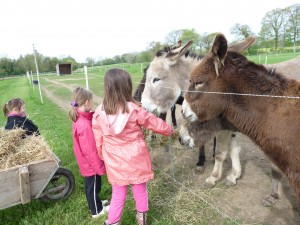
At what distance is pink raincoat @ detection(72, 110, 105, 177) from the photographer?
9.47ft

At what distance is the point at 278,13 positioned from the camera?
4841cm

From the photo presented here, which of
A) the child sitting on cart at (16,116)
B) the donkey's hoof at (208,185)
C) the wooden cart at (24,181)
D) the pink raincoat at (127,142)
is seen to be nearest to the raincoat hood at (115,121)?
the pink raincoat at (127,142)

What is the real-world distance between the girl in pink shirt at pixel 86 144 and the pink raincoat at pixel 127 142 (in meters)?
0.38

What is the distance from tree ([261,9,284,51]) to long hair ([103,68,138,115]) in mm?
52804

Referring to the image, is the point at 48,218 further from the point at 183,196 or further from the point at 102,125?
the point at 183,196

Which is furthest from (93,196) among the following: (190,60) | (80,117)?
(190,60)

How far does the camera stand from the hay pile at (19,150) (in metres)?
2.89

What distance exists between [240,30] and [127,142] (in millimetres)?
58958

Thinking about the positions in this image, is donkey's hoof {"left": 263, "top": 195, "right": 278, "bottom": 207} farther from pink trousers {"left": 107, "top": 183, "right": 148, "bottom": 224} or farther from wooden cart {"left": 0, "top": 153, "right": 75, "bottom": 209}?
wooden cart {"left": 0, "top": 153, "right": 75, "bottom": 209}

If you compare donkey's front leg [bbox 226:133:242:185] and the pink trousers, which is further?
donkey's front leg [bbox 226:133:242:185]

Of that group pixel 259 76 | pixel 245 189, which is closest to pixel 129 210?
pixel 245 189

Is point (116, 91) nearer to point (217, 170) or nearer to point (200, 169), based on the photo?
point (217, 170)

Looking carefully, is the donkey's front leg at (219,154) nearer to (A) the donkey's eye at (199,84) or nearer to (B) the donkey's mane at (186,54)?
(B) the donkey's mane at (186,54)

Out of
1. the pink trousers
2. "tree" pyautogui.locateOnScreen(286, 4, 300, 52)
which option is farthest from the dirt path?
"tree" pyautogui.locateOnScreen(286, 4, 300, 52)
